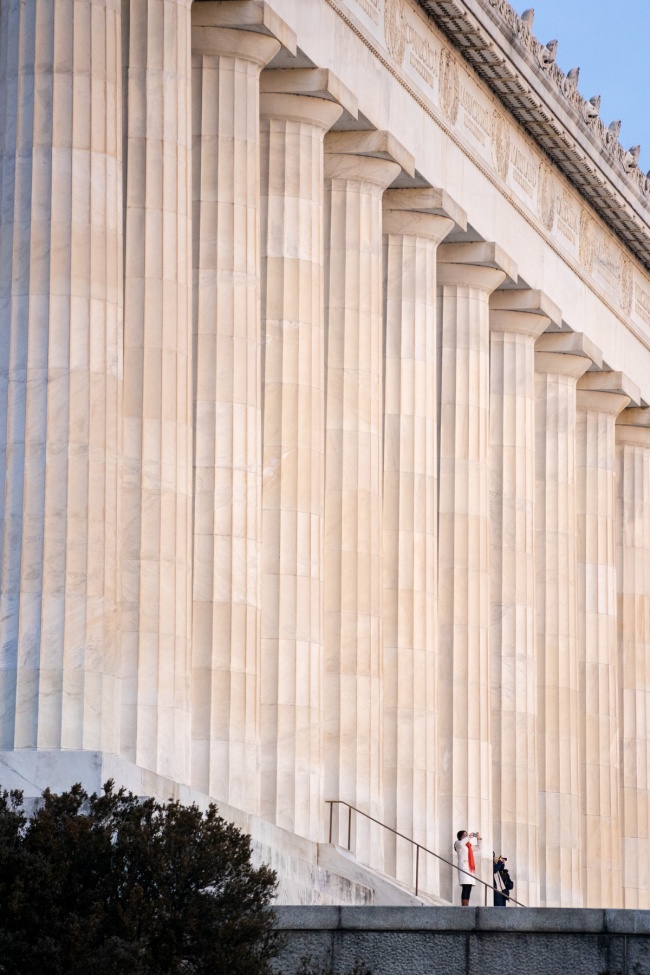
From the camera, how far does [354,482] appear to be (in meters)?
69.2

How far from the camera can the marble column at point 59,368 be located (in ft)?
163

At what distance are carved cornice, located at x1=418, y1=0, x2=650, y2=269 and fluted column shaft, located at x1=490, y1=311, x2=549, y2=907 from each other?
7.71 m

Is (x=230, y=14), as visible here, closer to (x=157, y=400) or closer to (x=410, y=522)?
(x=157, y=400)

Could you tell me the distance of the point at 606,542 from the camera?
326 feet

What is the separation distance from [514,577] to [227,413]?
29.5 m

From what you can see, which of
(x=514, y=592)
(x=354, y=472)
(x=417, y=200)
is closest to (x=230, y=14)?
(x=354, y=472)

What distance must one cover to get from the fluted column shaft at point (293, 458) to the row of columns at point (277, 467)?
0.09m

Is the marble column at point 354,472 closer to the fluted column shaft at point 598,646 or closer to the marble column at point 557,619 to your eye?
the marble column at point 557,619

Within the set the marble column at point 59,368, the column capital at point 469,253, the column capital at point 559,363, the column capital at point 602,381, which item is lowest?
the marble column at point 59,368

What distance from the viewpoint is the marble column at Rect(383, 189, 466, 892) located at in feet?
237

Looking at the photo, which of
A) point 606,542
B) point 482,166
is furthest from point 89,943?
point 606,542

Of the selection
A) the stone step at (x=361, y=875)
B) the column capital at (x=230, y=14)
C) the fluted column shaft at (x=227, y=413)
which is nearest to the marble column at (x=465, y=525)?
the stone step at (x=361, y=875)

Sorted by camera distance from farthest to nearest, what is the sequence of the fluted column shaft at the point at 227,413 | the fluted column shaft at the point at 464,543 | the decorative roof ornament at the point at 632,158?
the decorative roof ornament at the point at 632,158 → the fluted column shaft at the point at 464,543 → the fluted column shaft at the point at 227,413

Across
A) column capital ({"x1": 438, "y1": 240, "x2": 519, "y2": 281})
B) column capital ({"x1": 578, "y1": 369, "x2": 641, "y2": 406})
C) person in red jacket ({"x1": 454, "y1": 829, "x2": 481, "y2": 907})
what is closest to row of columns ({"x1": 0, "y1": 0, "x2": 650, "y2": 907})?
column capital ({"x1": 438, "y1": 240, "x2": 519, "y2": 281})
